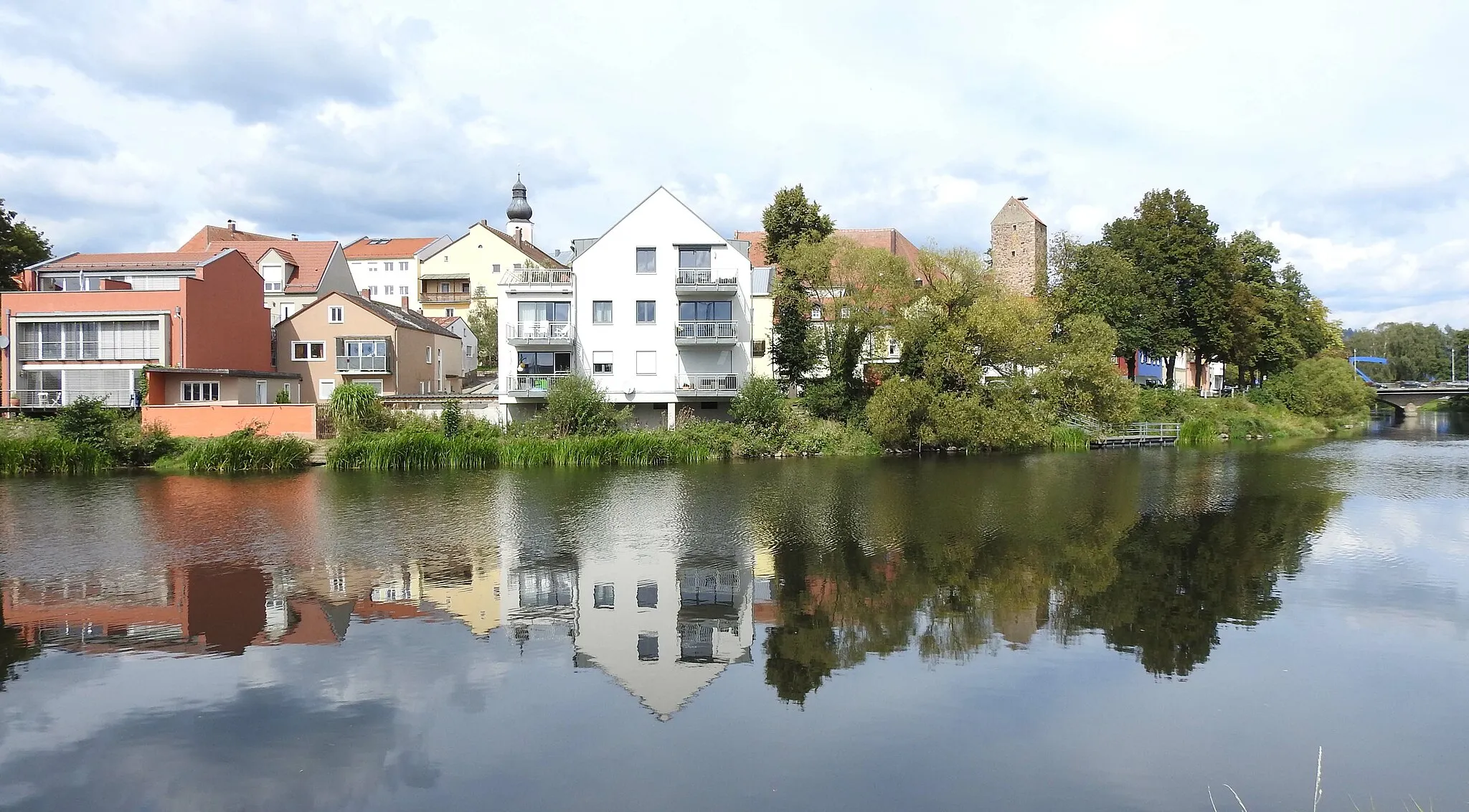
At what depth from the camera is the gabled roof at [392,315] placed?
5144cm

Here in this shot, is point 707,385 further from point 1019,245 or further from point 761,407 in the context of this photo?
point 1019,245

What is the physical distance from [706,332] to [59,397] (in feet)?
102

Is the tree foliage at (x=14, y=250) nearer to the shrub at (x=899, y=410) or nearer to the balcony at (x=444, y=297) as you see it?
the balcony at (x=444, y=297)

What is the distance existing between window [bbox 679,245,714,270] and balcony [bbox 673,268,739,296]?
1.32 ft

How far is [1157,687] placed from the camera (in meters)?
11.0

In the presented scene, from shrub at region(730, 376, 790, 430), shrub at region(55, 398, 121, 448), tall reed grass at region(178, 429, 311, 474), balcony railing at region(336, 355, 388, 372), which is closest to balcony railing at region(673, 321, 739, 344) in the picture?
shrub at region(730, 376, 790, 430)

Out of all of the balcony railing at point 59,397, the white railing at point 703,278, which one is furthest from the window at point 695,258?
the balcony railing at point 59,397

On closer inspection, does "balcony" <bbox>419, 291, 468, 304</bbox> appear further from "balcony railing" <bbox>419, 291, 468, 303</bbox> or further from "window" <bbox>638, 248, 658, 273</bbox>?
"window" <bbox>638, 248, 658, 273</bbox>

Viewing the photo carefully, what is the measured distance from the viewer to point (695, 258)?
157 ft

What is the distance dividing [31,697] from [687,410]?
38.1 m

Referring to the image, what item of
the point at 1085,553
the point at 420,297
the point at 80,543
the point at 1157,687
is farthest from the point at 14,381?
the point at 1157,687

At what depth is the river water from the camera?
8648mm

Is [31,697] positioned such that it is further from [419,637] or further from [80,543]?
[80,543]

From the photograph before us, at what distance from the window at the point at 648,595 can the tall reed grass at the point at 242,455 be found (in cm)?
2679
